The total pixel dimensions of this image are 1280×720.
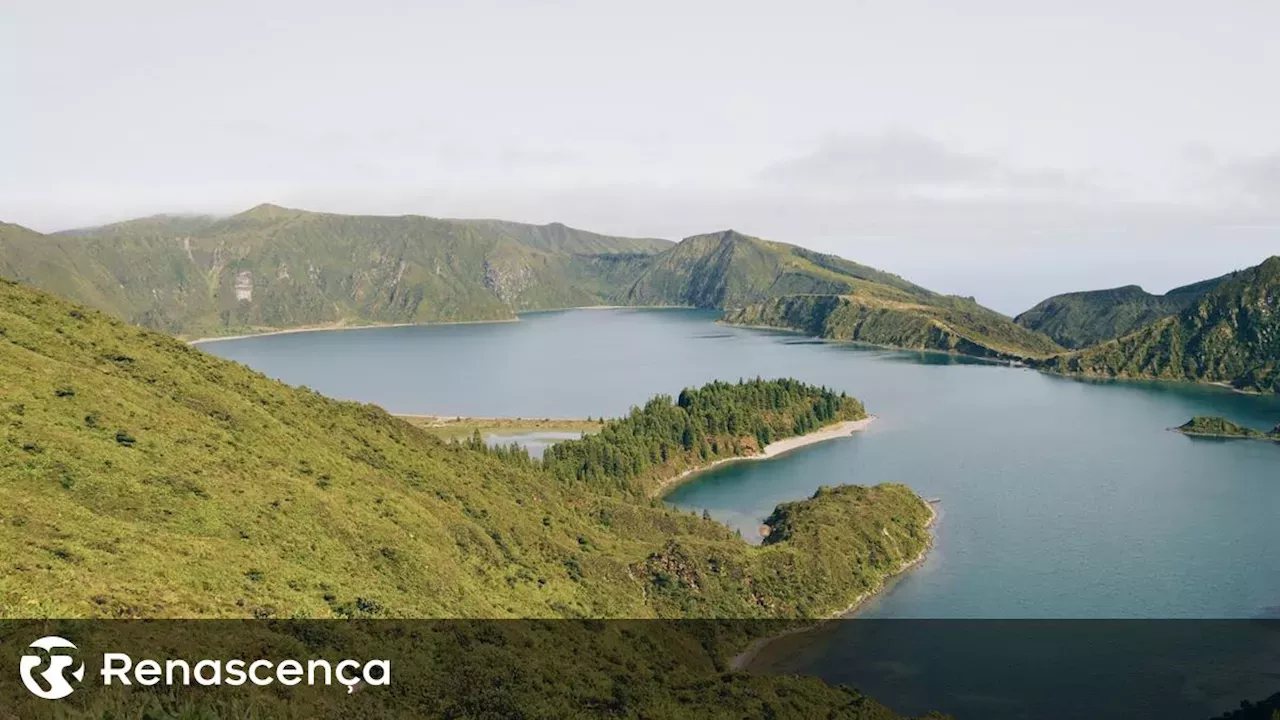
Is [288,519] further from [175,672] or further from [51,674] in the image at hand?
[51,674]

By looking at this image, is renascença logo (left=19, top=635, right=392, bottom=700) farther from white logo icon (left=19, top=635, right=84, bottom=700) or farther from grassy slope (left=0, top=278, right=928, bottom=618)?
grassy slope (left=0, top=278, right=928, bottom=618)

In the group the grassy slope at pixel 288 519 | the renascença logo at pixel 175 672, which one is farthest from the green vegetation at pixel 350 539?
the renascença logo at pixel 175 672

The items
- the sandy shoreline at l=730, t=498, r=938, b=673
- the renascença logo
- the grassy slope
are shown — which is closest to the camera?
the renascença logo

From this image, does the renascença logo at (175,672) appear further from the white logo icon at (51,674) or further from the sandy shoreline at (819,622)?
the sandy shoreline at (819,622)

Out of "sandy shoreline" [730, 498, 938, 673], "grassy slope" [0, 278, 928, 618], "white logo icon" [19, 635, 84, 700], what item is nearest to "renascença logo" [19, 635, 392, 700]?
"white logo icon" [19, 635, 84, 700]

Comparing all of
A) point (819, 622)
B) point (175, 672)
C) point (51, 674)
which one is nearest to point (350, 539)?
point (175, 672)

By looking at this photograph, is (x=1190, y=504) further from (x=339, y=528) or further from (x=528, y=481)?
(x=339, y=528)
